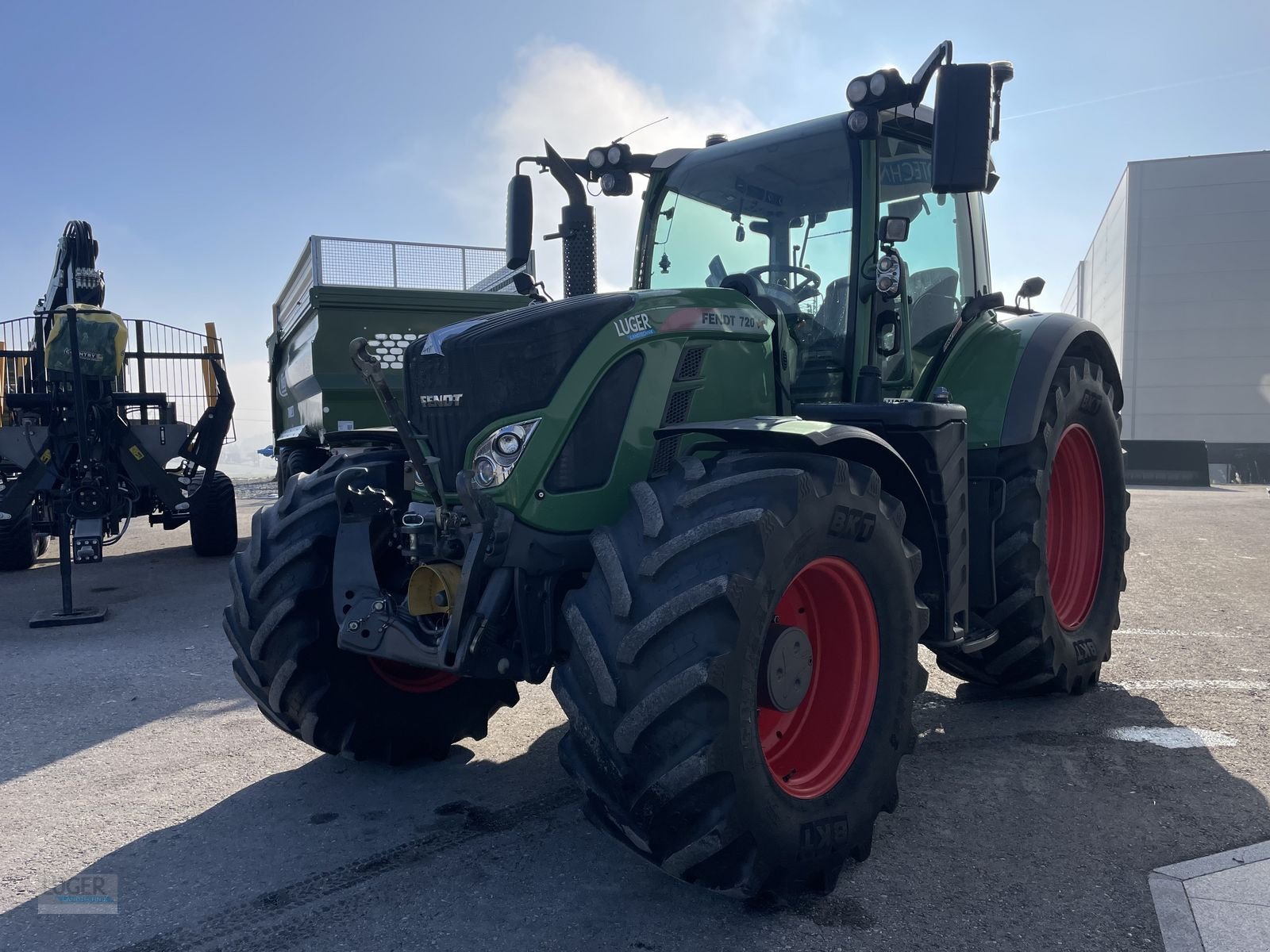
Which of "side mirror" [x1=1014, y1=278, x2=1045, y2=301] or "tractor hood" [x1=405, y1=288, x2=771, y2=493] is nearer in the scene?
"tractor hood" [x1=405, y1=288, x2=771, y2=493]

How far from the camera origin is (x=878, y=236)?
13.0 ft

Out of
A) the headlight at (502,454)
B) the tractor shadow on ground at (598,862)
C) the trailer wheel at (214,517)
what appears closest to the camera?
the tractor shadow on ground at (598,862)

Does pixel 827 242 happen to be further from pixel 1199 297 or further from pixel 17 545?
pixel 1199 297

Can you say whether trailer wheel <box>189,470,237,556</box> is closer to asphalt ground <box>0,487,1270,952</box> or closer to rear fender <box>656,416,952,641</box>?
asphalt ground <box>0,487,1270,952</box>

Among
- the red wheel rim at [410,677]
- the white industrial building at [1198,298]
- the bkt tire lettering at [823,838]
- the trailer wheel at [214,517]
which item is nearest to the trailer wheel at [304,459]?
the trailer wheel at [214,517]

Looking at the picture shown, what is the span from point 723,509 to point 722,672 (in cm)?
43

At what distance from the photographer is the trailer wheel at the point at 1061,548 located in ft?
13.7

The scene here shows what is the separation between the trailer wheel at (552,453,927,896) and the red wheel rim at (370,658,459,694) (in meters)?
1.16

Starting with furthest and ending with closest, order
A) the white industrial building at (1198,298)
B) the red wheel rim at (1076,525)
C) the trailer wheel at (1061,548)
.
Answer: the white industrial building at (1198,298), the red wheel rim at (1076,525), the trailer wheel at (1061,548)

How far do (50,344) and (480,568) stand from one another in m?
8.25

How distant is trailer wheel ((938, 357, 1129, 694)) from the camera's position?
418 centimetres

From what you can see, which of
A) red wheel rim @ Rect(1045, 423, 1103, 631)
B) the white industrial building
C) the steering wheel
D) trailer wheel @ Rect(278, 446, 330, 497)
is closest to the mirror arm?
the steering wheel

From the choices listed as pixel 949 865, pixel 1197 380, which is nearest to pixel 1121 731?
pixel 949 865

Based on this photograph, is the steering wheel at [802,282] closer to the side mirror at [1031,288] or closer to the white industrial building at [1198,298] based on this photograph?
the side mirror at [1031,288]
